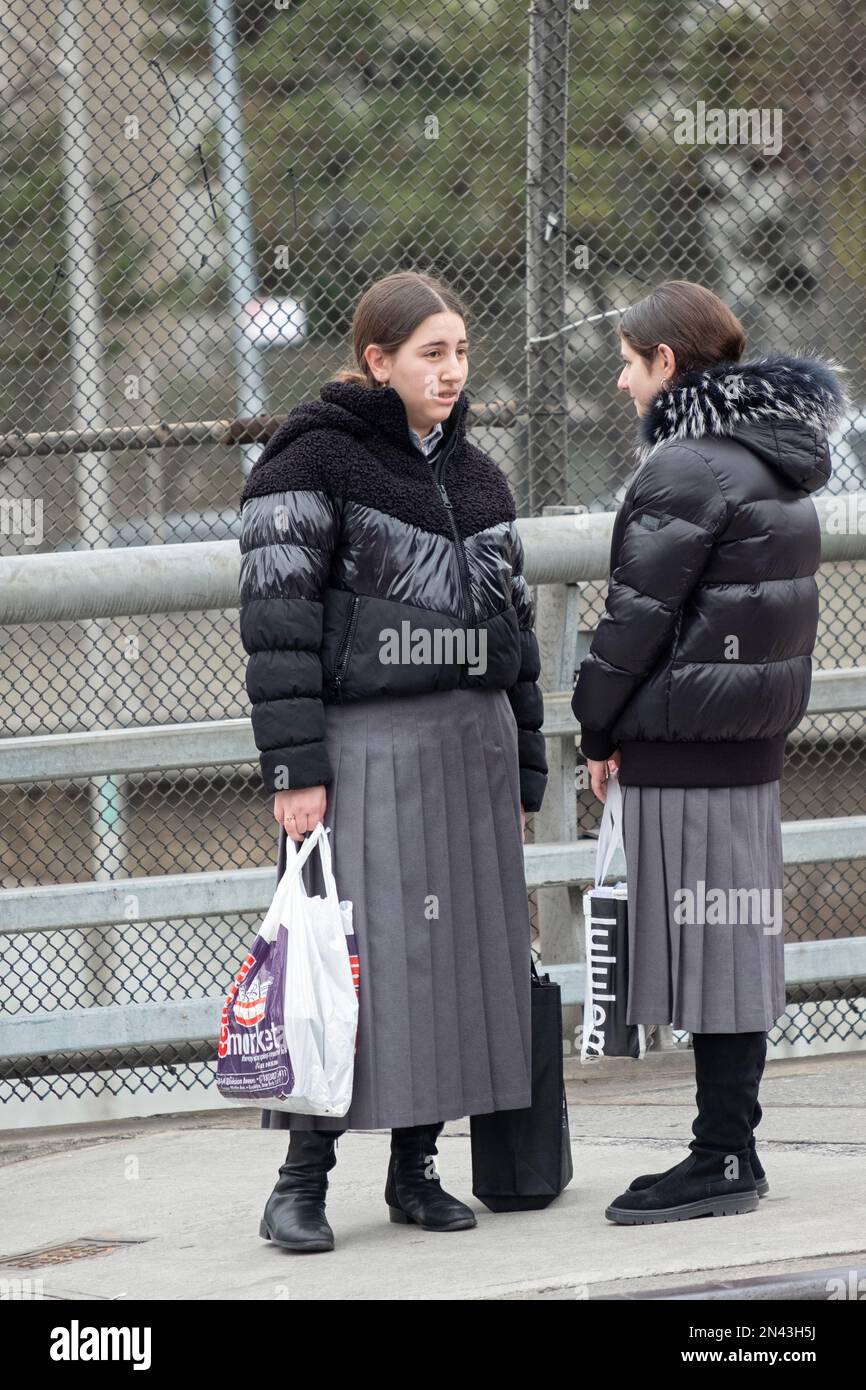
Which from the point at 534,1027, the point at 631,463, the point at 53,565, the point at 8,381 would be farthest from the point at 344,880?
the point at 631,463

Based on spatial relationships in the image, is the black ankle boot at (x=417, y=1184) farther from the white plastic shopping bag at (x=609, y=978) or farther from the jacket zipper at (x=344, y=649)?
the jacket zipper at (x=344, y=649)

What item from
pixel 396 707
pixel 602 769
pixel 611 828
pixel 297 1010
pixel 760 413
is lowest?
pixel 297 1010

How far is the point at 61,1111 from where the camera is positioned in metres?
5.90

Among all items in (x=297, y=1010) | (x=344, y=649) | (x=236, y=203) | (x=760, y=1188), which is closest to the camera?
(x=297, y=1010)

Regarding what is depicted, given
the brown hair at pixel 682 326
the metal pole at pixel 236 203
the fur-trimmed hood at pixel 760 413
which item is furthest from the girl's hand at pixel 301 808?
the metal pole at pixel 236 203

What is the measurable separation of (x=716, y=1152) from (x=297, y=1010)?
0.94 meters

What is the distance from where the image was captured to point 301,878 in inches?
145

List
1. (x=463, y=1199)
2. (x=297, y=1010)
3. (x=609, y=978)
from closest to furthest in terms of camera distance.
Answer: (x=297, y=1010) < (x=609, y=978) < (x=463, y=1199)

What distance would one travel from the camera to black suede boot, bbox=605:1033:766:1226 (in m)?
3.74

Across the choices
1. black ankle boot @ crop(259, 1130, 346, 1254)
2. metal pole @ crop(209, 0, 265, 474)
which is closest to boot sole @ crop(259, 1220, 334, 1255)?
black ankle boot @ crop(259, 1130, 346, 1254)

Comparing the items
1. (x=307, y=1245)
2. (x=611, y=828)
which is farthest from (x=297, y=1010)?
(x=611, y=828)

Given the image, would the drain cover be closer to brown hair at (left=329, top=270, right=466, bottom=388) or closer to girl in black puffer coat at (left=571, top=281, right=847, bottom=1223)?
girl in black puffer coat at (left=571, top=281, right=847, bottom=1223)

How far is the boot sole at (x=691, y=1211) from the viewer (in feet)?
12.2

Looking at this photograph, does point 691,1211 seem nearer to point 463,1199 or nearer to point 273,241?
point 463,1199
